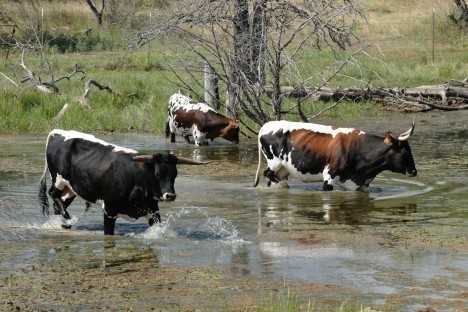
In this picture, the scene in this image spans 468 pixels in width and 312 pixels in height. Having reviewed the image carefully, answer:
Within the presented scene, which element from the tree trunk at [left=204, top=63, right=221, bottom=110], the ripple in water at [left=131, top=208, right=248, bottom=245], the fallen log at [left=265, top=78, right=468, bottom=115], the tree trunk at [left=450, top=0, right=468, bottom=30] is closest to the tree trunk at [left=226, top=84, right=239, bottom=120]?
the tree trunk at [left=204, top=63, right=221, bottom=110]

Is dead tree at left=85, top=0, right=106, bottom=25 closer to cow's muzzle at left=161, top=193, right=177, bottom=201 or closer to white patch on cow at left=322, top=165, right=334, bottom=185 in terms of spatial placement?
white patch on cow at left=322, top=165, right=334, bottom=185

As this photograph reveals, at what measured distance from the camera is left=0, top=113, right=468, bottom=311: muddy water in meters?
10.4

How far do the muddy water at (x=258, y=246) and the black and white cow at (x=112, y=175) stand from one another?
0.33 meters

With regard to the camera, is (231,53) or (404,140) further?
(231,53)

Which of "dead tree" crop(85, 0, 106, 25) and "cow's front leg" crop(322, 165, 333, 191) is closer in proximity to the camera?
"cow's front leg" crop(322, 165, 333, 191)

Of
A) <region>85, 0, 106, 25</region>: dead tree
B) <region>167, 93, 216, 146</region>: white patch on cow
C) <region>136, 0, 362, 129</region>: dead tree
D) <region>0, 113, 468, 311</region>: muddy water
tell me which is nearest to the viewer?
<region>0, 113, 468, 311</region>: muddy water

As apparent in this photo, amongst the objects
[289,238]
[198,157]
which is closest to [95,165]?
[289,238]

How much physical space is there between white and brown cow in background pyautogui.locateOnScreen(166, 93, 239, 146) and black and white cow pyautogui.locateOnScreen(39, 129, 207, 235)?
32.0 feet

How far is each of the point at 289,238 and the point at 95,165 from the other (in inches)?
96.3

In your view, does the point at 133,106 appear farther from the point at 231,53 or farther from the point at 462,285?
the point at 462,285

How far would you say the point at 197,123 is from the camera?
2438 cm

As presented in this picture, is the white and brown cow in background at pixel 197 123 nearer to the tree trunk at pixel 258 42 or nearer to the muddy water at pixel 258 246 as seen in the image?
the tree trunk at pixel 258 42

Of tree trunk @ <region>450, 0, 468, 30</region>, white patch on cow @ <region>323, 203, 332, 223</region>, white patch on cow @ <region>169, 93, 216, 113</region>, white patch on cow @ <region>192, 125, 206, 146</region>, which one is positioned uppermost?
tree trunk @ <region>450, 0, 468, 30</region>

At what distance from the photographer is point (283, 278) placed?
11.0 m
